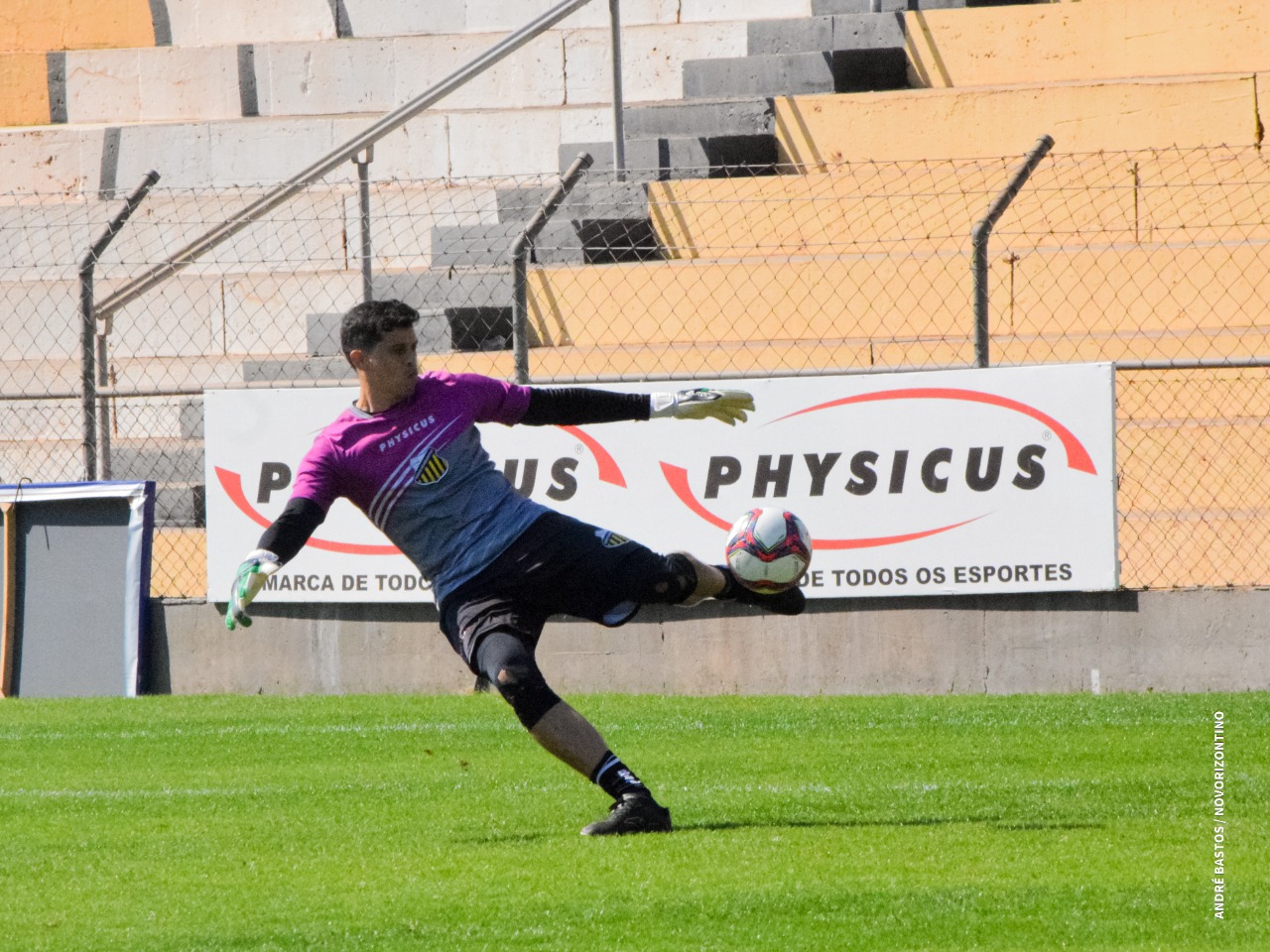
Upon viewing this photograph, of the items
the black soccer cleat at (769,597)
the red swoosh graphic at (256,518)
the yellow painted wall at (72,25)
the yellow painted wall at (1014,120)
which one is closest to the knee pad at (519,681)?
the black soccer cleat at (769,597)

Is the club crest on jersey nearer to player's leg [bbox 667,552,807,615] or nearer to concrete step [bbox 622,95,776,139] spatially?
player's leg [bbox 667,552,807,615]

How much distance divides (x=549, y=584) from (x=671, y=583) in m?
0.43

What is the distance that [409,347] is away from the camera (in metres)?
6.59

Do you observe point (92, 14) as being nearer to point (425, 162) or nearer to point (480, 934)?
point (425, 162)

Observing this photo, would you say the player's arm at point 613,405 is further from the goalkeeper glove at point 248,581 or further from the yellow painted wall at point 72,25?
the yellow painted wall at point 72,25

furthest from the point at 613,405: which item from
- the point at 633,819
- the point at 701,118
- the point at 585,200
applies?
the point at 701,118

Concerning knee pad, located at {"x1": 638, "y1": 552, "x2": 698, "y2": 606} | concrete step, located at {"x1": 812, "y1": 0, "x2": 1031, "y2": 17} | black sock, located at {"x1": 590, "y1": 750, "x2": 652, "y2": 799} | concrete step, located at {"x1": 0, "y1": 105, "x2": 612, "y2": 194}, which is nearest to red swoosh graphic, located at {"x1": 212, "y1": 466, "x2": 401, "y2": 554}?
knee pad, located at {"x1": 638, "y1": 552, "x2": 698, "y2": 606}

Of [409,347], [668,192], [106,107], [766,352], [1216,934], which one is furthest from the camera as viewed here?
[106,107]

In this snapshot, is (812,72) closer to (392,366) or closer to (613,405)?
(613,405)

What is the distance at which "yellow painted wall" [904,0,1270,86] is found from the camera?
48.7 ft

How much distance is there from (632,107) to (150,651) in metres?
6.61

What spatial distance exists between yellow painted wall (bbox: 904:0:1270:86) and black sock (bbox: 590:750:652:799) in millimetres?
10440

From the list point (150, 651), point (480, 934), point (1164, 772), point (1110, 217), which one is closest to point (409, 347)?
point (480, 934)

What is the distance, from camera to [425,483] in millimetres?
6570
